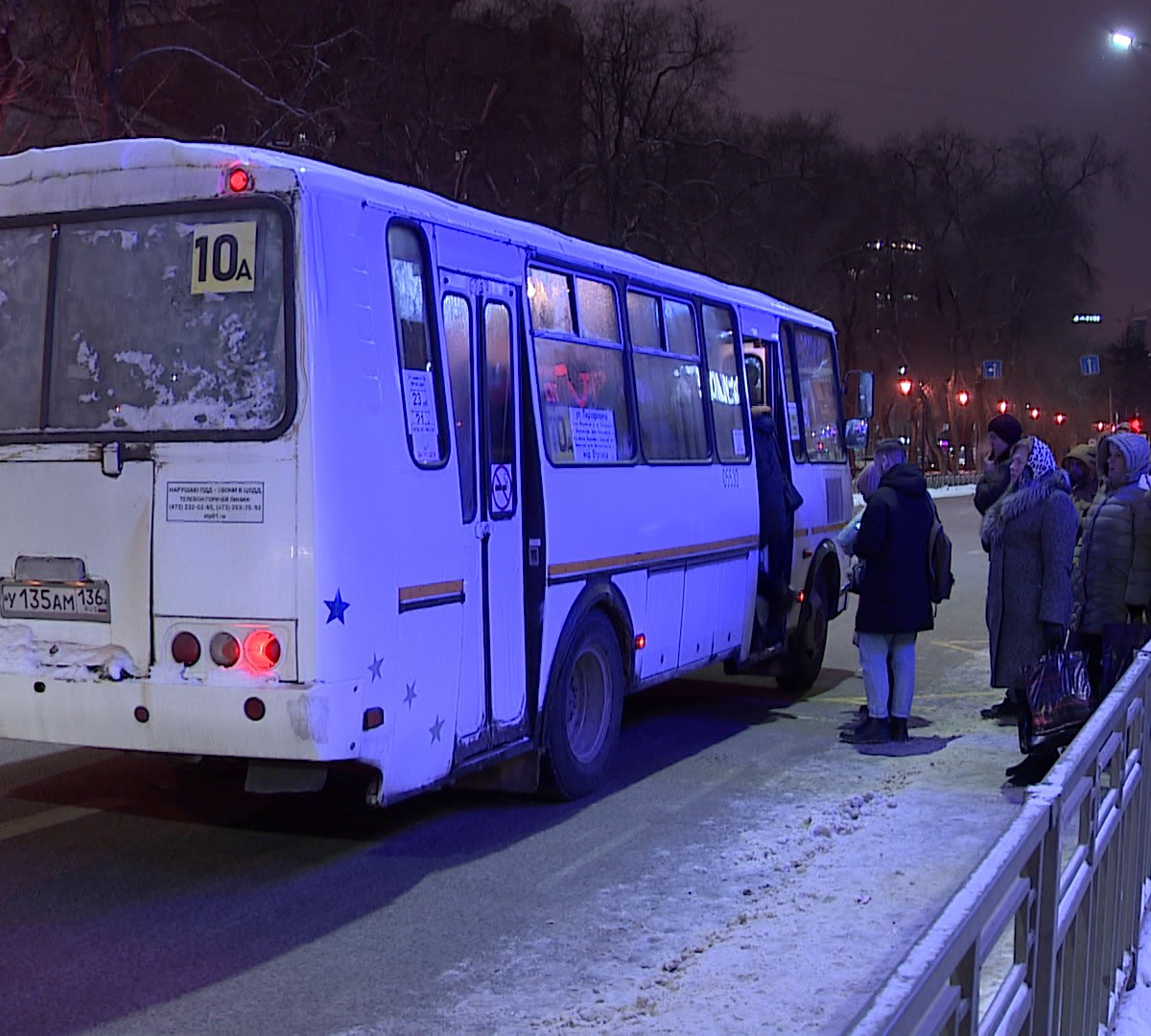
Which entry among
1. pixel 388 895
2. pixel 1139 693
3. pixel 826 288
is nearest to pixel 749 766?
pixel 388 895

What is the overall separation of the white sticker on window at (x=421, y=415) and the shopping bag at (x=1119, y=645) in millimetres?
4473

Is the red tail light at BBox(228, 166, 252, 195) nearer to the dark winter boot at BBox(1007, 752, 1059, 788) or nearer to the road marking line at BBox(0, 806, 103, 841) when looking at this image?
the road marking line at BBox(0, 806, 103, 841)

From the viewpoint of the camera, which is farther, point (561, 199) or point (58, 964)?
point (561, 199)

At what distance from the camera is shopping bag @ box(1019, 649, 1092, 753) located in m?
7.69

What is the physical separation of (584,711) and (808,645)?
392 cm

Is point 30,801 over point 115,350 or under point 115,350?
under

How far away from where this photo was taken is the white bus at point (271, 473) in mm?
5711

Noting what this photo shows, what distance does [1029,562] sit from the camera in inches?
336

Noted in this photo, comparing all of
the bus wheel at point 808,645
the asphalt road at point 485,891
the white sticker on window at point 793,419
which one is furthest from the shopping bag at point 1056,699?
the white sticker on window at point 793,419

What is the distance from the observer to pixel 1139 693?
497 centimetres

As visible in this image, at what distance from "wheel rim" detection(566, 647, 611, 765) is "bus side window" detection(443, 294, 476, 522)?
4.79 feet

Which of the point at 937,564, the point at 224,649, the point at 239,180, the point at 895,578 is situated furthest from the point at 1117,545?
the point at 239,180

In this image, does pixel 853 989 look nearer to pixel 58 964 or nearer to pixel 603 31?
pixel 58 964

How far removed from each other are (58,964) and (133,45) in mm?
21688
